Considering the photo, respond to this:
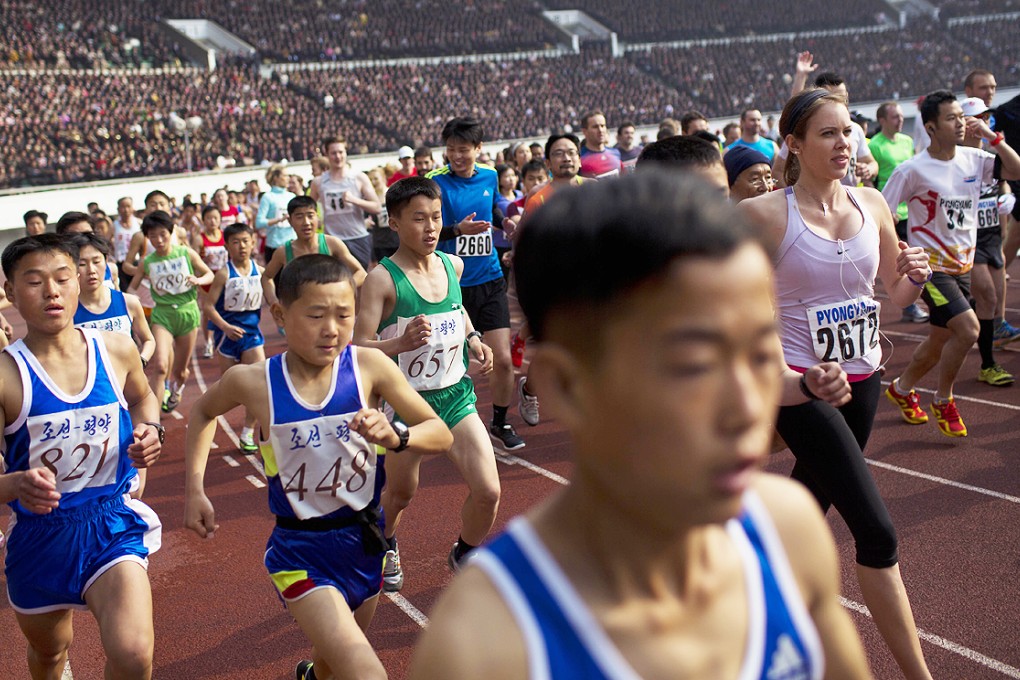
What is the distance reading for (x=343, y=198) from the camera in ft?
37.0

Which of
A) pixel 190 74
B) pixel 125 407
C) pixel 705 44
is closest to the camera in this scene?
pixel 125 407

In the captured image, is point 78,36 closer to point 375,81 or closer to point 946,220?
point 375,81

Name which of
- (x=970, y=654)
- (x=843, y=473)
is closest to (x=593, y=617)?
(x=843, y=473)

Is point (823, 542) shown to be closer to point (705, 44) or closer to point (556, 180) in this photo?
point (556, 180)

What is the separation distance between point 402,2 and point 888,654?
49.0 meters

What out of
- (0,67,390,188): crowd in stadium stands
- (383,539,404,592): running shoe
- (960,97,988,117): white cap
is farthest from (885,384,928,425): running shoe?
(0,67,390,188): crowd in stadium stands

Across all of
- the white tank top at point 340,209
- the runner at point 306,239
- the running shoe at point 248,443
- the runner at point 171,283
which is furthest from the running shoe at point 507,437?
the white tank top at point 340,209

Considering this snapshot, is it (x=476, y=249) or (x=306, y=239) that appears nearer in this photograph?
(x=476, y=249)

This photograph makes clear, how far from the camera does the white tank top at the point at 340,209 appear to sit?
444 inches

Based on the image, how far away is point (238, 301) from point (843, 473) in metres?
6.81

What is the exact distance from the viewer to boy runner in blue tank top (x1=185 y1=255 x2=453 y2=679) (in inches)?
135

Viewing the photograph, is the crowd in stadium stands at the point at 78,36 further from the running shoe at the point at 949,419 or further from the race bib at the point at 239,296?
the running shoe at the point at 949,419

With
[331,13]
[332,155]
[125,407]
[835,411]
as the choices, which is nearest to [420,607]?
[125,407]

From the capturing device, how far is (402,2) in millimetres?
49500
